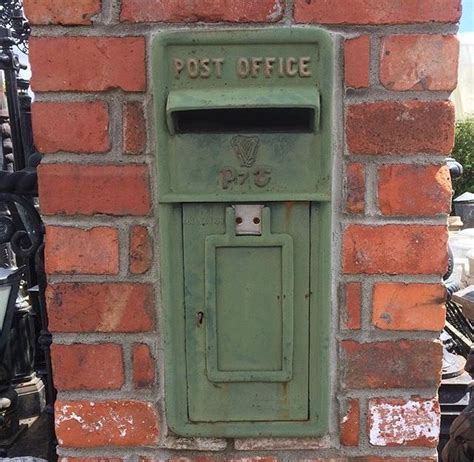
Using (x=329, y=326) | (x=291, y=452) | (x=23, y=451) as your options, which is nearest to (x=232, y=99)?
(x=329, y=326)

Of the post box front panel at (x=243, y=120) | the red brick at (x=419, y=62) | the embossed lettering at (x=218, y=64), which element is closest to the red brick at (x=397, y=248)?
the post box front panel at (x=243, y=120)

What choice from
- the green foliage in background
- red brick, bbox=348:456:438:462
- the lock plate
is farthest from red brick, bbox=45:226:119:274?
the green foliage in background

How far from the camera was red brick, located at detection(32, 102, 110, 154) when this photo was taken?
0.97 m

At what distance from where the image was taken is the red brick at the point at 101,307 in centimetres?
102

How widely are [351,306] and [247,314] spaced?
Result: 19 centimetres

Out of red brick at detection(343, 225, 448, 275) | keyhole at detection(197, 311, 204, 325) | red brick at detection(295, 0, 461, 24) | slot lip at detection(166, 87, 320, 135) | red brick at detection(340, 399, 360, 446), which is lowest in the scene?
red brick at detection(340, 399, 360, 446)

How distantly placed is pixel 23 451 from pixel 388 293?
201 cm

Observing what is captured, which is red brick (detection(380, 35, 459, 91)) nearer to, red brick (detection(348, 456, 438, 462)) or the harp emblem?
the harp emblem

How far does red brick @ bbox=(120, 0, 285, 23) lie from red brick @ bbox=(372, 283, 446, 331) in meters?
0.51

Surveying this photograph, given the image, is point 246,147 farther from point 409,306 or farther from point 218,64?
point 409,306

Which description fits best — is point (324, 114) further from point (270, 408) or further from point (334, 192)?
point (270, 408)

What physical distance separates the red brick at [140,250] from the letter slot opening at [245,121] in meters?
0.20

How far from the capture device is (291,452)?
107 cm

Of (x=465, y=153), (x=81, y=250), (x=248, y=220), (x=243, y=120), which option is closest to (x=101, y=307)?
(x=81, y=250)
